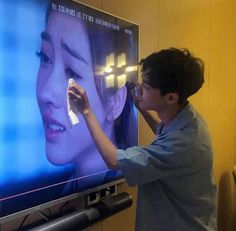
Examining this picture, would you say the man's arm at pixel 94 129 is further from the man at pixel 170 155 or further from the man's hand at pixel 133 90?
the man's hand at pixel 133 90

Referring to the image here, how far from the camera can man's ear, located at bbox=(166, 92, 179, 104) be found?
1.53 meters

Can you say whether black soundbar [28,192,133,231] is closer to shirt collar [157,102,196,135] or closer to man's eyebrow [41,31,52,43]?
shirt collar [157,102,196,135]

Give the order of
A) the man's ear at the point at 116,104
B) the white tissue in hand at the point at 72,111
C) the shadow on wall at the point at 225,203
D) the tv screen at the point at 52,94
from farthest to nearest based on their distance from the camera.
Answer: the shadow on wall at the point at 225,203 < the man's ear at the point at 116,104 < the white tissue in hand at the point at 72,111 < the tv screen at the point at 52,94

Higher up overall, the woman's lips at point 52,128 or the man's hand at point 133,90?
the man's hand at point 133,90

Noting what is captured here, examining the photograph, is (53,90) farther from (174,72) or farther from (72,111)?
(174,72)

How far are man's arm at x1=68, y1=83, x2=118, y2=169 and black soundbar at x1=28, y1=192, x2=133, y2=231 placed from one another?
0.96 ft

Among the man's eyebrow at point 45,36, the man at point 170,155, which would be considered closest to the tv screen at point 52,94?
the man's eyebrow at point 45,36

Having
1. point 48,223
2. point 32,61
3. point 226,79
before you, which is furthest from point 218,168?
point 32,61

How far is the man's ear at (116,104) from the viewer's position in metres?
1.81

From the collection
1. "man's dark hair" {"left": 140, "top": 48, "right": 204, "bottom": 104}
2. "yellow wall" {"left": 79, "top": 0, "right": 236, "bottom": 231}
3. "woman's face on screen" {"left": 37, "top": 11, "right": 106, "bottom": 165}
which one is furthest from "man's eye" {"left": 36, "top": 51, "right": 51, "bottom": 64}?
"yellow wall" {"left": 79, "top": 0, "right": 236, "bottom": 231}

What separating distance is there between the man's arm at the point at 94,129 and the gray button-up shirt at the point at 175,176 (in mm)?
34

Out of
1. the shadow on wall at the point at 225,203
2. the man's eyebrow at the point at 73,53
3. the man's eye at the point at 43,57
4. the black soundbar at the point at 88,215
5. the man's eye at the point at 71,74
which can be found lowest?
the shadow on wall at the point at 225,203

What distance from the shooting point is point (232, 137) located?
12.0 ft

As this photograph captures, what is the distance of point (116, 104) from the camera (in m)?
1.85
